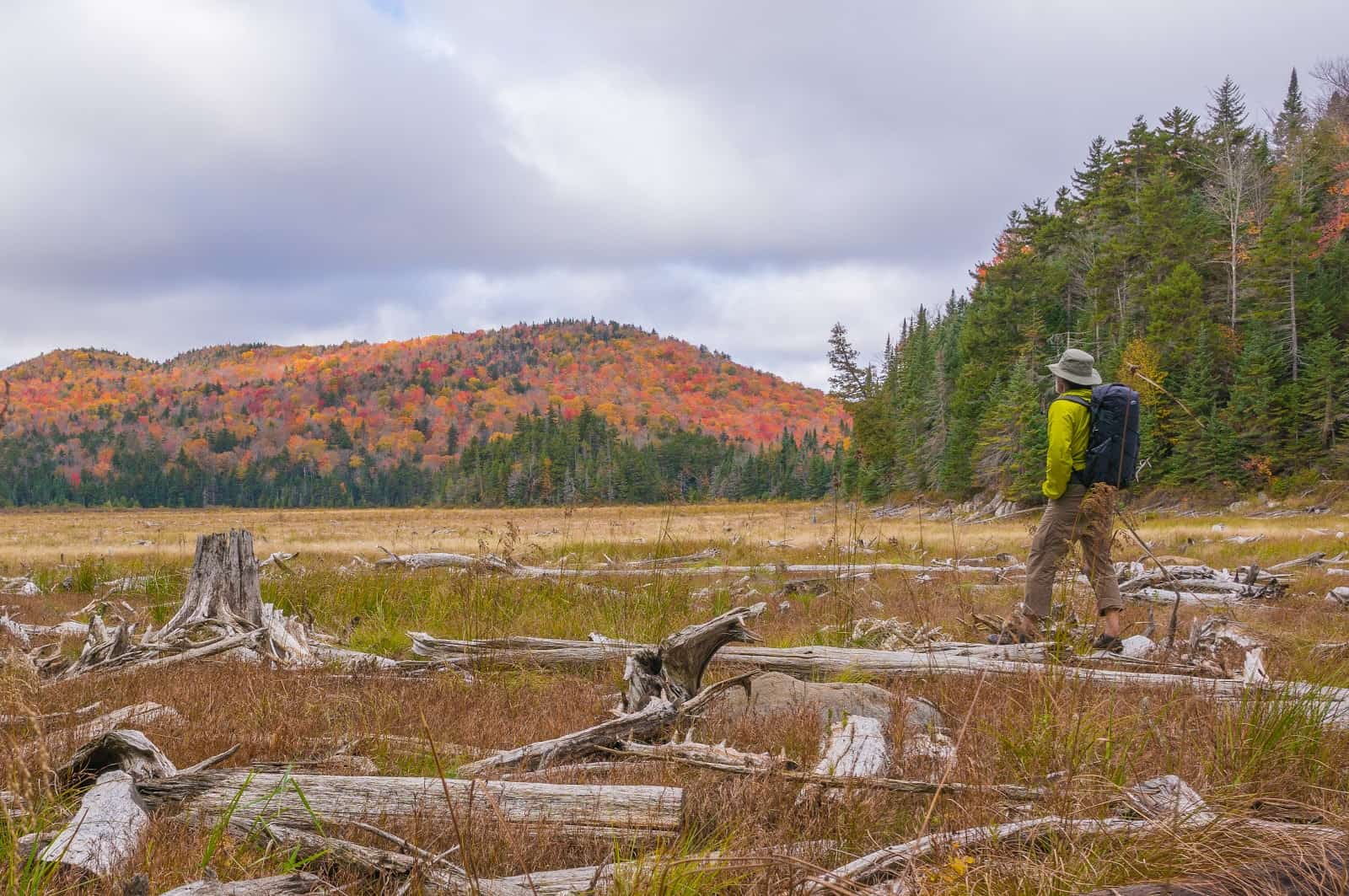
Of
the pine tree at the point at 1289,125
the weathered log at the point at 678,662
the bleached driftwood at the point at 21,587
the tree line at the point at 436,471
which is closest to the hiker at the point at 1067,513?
the weathered log at the point at 678,662

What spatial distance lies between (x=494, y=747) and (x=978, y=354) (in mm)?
58315

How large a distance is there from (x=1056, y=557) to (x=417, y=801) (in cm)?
572

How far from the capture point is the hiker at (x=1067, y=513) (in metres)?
6.18

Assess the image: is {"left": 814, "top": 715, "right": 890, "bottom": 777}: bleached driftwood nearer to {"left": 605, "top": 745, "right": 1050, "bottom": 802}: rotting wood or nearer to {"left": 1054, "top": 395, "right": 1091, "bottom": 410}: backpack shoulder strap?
{"left": 605, "top": 745, "right": 1050, "bottom": 802}: rotting wood

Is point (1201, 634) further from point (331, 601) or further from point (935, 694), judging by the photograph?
point (331, 601)

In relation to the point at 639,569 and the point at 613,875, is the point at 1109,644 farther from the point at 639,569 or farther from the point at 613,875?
the point at 639,569

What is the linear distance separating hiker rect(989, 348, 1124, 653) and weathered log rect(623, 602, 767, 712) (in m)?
2.87

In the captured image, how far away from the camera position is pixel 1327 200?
4716 centimetres

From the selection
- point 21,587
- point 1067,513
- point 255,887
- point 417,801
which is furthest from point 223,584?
point 21,587

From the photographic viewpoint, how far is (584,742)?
3541 mm

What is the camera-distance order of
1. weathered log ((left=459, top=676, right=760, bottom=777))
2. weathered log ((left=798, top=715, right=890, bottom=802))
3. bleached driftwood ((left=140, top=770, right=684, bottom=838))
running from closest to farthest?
bleached driftwood ((left=140, top=770, right=684, bottom=838)), weathered log ((left=798, top=715, right=890, bottom=802)), weathered log ((left=459, top=676, right=760, bottom=777))

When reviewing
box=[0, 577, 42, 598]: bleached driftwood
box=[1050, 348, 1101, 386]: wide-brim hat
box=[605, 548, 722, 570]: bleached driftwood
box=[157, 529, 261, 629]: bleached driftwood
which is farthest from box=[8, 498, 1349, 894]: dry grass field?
box=[0, 577, 42, 598]: bleached driftwood

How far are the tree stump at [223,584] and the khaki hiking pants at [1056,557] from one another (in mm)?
7001

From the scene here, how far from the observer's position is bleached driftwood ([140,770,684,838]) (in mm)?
2555
